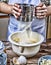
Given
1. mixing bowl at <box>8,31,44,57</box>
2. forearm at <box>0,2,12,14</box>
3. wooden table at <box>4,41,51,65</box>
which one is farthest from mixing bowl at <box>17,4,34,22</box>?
forearm at <box>0,2,12,14</box>

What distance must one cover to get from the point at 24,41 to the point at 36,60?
0.46 ft

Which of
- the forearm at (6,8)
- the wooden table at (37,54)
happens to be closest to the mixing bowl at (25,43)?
the wooden table at (37,54)

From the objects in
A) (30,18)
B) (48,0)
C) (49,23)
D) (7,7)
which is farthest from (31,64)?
(49,23)

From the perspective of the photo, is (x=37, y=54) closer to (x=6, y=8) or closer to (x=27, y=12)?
(x=27, y=12)

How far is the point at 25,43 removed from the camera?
110 cm

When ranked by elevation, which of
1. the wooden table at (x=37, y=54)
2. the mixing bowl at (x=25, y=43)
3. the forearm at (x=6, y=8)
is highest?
the forearm at (x=6, y=8)

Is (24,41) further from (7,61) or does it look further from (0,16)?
(0,16)

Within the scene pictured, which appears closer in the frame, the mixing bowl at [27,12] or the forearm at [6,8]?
the mixing bowl at [27,12]

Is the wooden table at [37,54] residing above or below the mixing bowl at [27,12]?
below

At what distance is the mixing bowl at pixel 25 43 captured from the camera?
3.49ft

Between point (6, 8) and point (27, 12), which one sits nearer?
point (27, 12)

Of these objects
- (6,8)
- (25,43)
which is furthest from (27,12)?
(6,8)

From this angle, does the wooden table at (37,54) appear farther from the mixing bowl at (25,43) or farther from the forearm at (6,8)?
A: the forearm at (6,8)

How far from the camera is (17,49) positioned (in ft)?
3.58
